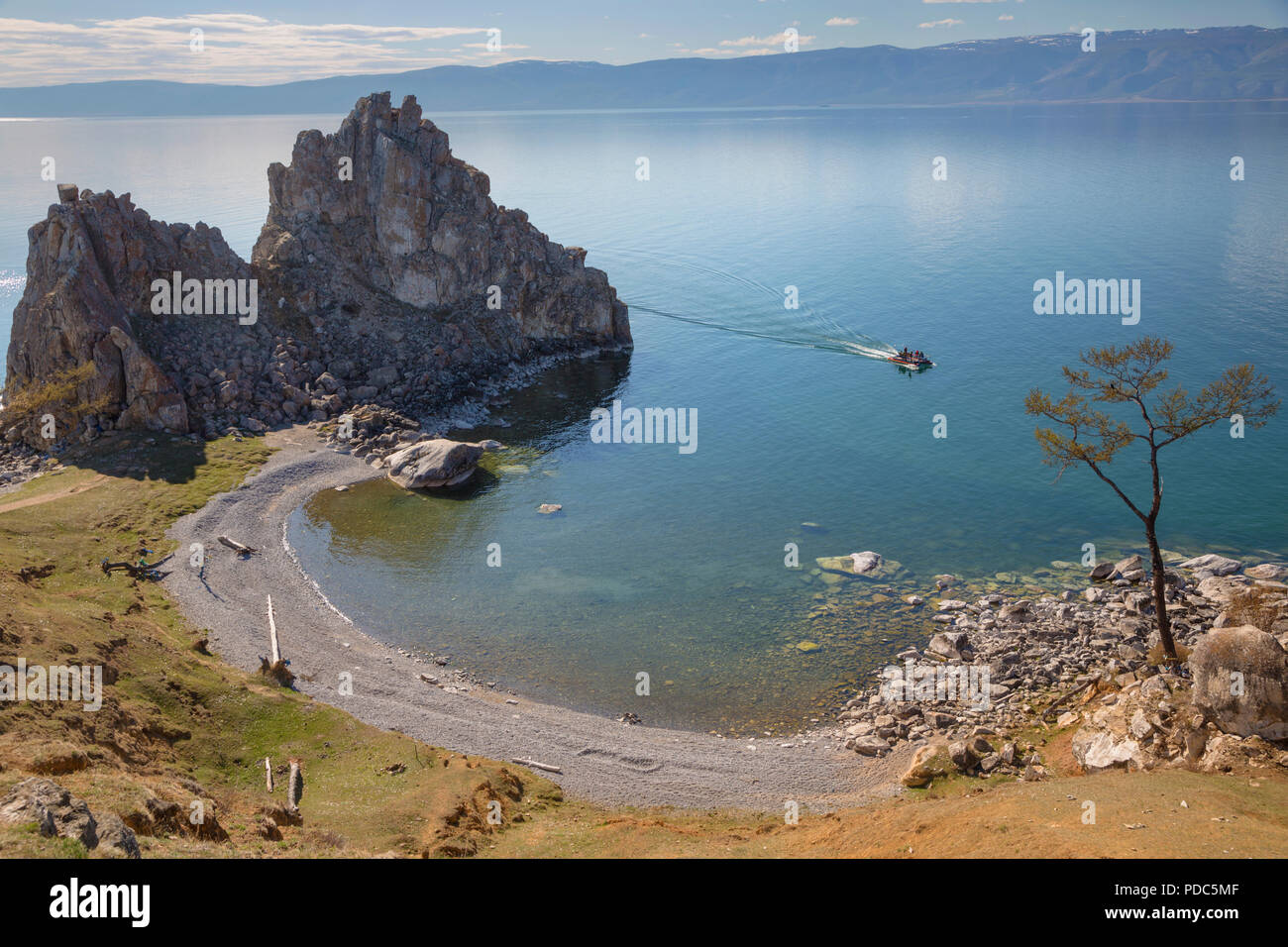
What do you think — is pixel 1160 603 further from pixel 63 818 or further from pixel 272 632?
pixel 272 632

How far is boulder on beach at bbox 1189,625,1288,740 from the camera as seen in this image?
32688mm

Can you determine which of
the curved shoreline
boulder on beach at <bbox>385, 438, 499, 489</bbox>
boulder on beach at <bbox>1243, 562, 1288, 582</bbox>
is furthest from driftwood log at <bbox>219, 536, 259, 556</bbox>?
boulder on beach at <bbox>1243, 562, 1288, 582</bbox>

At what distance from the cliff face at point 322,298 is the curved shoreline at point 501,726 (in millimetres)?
25523

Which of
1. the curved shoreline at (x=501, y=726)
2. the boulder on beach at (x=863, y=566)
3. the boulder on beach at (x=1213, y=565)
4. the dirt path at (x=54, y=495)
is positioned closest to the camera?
the curved shoreline at (x=501, y=726)

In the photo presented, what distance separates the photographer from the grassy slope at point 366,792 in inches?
1081

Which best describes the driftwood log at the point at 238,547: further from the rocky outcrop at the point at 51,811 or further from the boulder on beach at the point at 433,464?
the rocky outcrop at the point at 51,811

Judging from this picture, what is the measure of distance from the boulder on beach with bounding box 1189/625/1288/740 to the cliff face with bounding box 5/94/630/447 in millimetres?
71963

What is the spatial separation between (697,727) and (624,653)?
831 cm

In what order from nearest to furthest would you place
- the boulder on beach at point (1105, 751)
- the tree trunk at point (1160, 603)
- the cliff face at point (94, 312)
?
the boulder on beach at point (1105, 751)
the tree trunk at point (1160, 603)
the cliff face at point (94, 312)

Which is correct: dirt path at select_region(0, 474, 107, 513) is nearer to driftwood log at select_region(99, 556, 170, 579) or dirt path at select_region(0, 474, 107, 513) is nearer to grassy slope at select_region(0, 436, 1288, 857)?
driftwood log at select_region(99, 556, 170, 579)

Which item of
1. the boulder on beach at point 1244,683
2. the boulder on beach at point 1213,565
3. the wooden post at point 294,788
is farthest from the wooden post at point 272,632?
the boulder on beach at point 1213,565

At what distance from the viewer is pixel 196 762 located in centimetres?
3691
